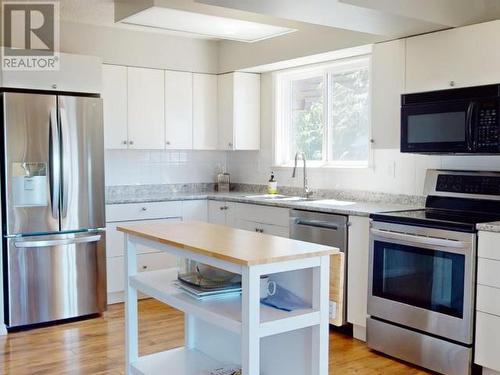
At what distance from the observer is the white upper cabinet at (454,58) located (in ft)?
10.9

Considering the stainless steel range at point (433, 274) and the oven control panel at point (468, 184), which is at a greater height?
the oven control panel at point (468, 184)

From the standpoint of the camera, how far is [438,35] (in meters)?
3.62

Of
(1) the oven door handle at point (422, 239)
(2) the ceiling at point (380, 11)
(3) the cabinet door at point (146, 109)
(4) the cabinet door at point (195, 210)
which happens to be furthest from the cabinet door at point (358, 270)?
(3) the cabinet door at point (146, 109)

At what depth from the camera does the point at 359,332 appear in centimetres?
401

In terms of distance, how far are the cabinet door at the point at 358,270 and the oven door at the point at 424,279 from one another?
0.11m

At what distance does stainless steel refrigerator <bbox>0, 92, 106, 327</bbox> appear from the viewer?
412 centimetres

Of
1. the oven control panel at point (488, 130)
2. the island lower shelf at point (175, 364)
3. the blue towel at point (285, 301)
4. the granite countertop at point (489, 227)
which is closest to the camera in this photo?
the blue towel at point (285, 301)

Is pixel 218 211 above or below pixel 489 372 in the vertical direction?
above

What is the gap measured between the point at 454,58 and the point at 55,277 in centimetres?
327

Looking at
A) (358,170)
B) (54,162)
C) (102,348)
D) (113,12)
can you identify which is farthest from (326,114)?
(102,348)

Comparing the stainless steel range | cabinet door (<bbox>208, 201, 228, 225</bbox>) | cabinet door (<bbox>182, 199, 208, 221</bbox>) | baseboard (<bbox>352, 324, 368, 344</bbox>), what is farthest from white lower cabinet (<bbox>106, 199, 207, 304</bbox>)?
the stainless steel range

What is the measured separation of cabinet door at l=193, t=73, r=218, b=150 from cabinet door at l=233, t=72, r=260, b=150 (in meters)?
0.30

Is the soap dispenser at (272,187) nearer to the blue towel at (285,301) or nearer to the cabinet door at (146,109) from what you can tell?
the cabinet door at (146,109)

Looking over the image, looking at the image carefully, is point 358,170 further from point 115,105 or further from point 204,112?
point 115,105
